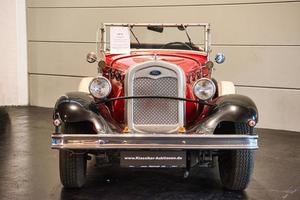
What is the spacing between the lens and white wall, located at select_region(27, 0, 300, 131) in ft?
22.4

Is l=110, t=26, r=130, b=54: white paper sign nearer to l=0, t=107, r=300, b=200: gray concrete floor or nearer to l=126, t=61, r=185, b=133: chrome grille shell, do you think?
l=126, t=61, r=185, b=133: chrome grille shell

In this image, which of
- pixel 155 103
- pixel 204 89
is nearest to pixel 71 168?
pixel 155 103

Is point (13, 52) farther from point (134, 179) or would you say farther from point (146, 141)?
point (146, 141)

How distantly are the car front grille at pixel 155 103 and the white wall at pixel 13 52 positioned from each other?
5527 millimetres

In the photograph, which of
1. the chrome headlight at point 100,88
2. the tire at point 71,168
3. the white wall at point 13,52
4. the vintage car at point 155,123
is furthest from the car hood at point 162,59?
the white wall at point 13,52

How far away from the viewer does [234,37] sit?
720 cm

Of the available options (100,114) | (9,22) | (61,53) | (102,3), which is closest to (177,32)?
(102,3)

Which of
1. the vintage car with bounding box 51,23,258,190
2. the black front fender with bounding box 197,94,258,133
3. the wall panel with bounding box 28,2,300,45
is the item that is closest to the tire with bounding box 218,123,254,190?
the vintage car with bounding box 51,23,258,190

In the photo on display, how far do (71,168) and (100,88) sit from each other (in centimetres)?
69

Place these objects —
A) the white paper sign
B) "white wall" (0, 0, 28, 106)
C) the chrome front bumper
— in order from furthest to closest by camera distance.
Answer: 1. "white wall" (0, 0, 28, 106)
2. the white paper sign
3. the chrome front bumper

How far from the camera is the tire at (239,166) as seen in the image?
3742mm

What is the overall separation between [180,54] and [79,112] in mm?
1482

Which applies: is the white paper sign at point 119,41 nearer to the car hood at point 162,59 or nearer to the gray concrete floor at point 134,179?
the car hood at point 162,59

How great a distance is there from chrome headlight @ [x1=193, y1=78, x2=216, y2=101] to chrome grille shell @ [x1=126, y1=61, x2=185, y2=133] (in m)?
0.12
